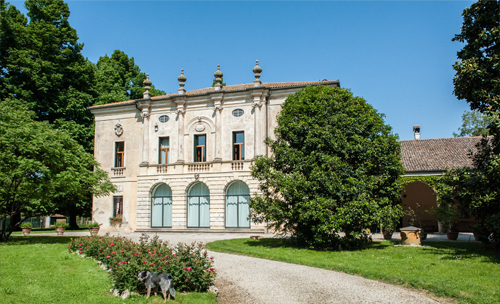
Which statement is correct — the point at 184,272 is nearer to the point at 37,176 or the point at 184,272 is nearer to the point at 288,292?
the point at 288,292

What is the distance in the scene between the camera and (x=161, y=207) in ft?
94.4

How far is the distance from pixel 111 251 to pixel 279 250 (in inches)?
261

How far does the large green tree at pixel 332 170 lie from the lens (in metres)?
14.8

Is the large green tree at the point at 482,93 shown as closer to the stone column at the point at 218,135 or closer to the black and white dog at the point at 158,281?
the black and white dog at the point at 158,281

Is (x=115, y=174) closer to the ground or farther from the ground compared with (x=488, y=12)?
closer to the ground

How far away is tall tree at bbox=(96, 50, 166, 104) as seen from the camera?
116 ft

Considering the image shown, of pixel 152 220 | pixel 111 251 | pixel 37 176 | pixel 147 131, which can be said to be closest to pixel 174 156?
pixel 147 131

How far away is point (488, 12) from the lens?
14391 mm

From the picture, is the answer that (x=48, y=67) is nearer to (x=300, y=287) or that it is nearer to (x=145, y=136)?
(x=145, y=136)

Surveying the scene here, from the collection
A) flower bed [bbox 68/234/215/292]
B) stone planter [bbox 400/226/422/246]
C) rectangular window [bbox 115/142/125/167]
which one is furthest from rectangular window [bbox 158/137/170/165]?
flower bed [bbox 68/234/215/292]

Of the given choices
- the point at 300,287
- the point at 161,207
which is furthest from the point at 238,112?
the point at 300,287

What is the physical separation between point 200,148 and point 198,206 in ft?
14.3

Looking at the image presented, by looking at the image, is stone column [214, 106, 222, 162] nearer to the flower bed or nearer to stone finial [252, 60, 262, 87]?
stone finial [252, 60, 262, 87]

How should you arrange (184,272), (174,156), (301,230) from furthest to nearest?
(174,156) → (301,230) → (184,272)
